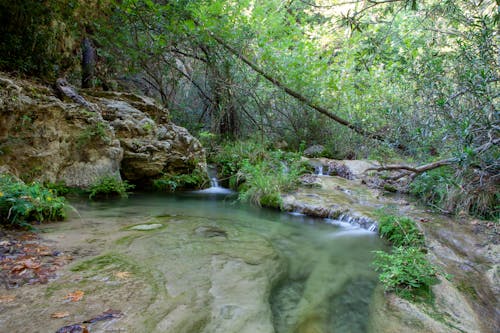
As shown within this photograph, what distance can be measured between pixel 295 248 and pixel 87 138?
5.38 metres

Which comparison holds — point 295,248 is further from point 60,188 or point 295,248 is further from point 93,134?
point 93,134

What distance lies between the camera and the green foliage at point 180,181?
8609 millimetres

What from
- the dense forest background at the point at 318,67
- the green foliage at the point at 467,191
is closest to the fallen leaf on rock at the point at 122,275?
the dense forest background at the point at 318,67

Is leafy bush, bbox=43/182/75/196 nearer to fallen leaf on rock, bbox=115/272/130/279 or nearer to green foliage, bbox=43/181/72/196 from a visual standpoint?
green foliage, bbox=43/181/72/196

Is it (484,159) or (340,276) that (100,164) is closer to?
(340,276)

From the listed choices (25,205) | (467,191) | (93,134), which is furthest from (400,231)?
(93,134)

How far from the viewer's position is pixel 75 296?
2.20 meters

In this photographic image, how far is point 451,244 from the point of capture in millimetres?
4391

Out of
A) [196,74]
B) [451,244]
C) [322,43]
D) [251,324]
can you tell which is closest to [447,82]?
[451,244]

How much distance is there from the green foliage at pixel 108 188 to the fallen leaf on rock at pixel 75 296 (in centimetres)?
485

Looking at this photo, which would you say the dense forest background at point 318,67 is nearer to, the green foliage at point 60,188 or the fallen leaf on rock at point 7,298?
the green foliage at point 60,188

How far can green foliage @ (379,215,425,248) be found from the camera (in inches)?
173

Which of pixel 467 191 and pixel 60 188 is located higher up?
pixel 467 191

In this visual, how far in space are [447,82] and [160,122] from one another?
779cm
